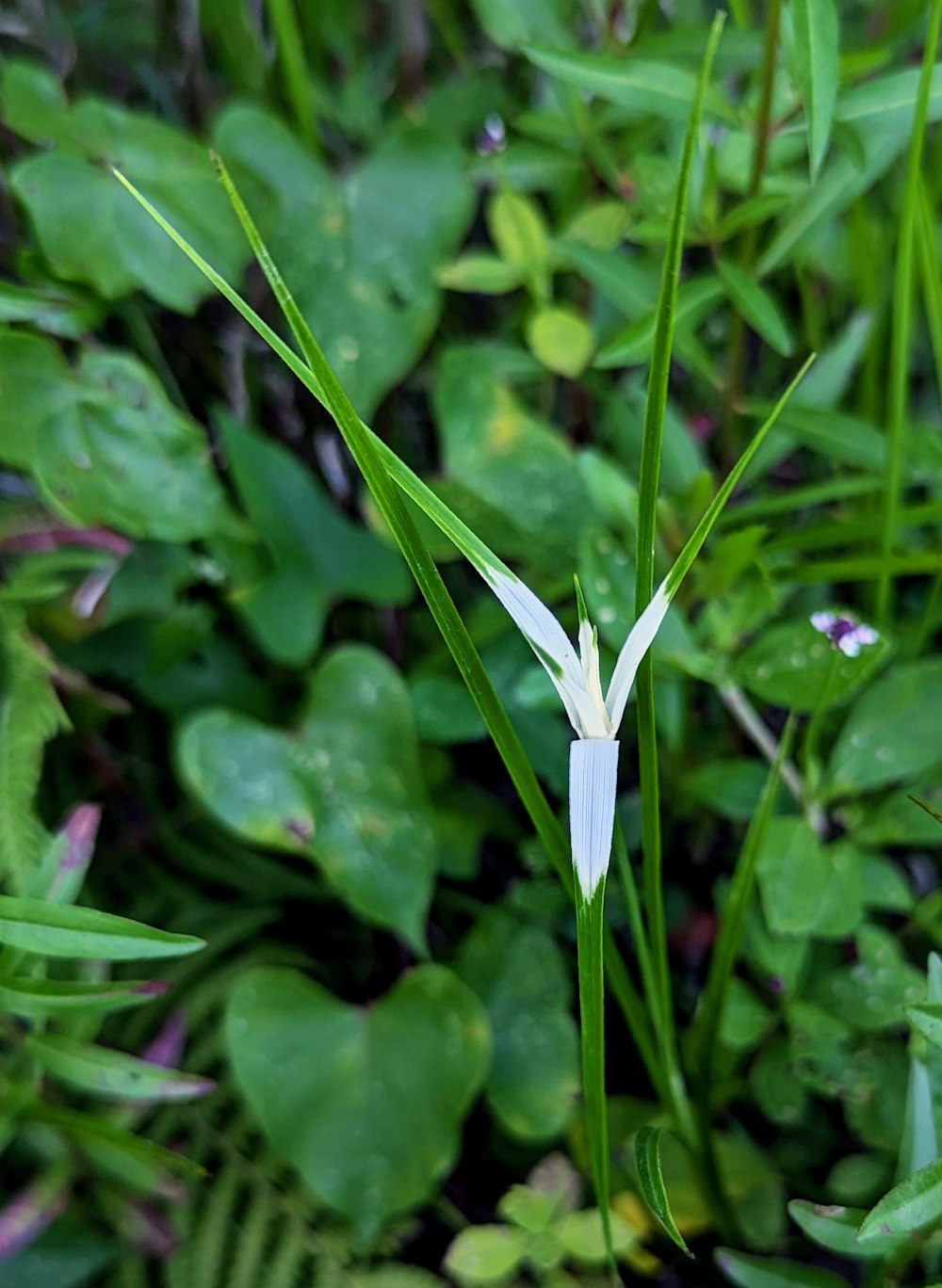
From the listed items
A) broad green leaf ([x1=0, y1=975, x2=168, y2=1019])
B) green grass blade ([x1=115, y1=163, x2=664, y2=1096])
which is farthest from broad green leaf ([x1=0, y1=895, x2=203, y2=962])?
green grass blade ([x1=115, y1=163, x2=664, y2=1096])

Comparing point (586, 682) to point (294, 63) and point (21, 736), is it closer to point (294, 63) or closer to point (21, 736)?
point (21, 736)

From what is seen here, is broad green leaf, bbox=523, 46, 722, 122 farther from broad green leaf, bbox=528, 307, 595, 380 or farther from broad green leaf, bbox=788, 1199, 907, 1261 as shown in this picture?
broad green leaf, bbox=788, 1199, 907, 1261

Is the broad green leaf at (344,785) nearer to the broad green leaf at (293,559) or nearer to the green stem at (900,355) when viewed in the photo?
the broad green leaf at (293,559)

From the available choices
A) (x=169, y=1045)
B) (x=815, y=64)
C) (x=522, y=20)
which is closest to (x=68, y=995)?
(x=169, y=1045)

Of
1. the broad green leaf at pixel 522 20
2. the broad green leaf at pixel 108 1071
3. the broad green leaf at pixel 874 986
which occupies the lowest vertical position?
the broad green leaf at pixel 108 1071

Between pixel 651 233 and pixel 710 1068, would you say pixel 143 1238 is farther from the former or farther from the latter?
pixel 651 233

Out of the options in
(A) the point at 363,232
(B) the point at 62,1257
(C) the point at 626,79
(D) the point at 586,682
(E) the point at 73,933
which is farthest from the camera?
(A) the point at 363,232

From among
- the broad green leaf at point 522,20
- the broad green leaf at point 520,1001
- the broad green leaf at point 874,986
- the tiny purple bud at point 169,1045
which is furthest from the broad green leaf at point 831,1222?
the broad green leaf at point 522,20
